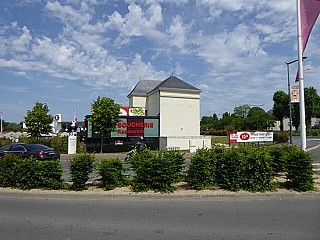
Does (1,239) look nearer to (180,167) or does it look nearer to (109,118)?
(180,167)

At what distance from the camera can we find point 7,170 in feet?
31.8

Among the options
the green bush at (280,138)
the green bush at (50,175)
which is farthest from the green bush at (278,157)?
the green bush at (280,138)

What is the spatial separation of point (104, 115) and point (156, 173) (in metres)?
22.1

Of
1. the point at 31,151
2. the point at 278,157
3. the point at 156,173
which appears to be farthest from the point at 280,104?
the point at 156,173

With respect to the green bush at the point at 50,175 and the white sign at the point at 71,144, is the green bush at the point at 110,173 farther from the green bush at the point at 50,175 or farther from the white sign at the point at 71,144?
the white sign at the point at 71,144

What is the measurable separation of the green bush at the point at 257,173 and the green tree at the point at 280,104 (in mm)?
79260

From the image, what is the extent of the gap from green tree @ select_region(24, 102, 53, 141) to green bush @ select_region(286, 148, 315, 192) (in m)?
28.1

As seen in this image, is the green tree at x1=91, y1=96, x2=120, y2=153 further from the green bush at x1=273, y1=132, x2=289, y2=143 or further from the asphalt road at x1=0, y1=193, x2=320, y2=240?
the green bush at x1=273, y1=132, x2=289, y2=143

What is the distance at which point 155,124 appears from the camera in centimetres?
3697

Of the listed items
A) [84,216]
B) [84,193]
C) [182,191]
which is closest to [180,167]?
[182,191]

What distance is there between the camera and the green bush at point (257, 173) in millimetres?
8625

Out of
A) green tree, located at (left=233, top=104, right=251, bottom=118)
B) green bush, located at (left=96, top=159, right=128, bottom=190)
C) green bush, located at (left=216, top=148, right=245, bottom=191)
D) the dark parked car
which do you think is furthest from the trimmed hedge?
green tree, located at (left=233, top=104, right=251, bottom=118)

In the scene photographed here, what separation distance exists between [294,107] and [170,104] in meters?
46.9

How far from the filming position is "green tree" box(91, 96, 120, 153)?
30.0 m
